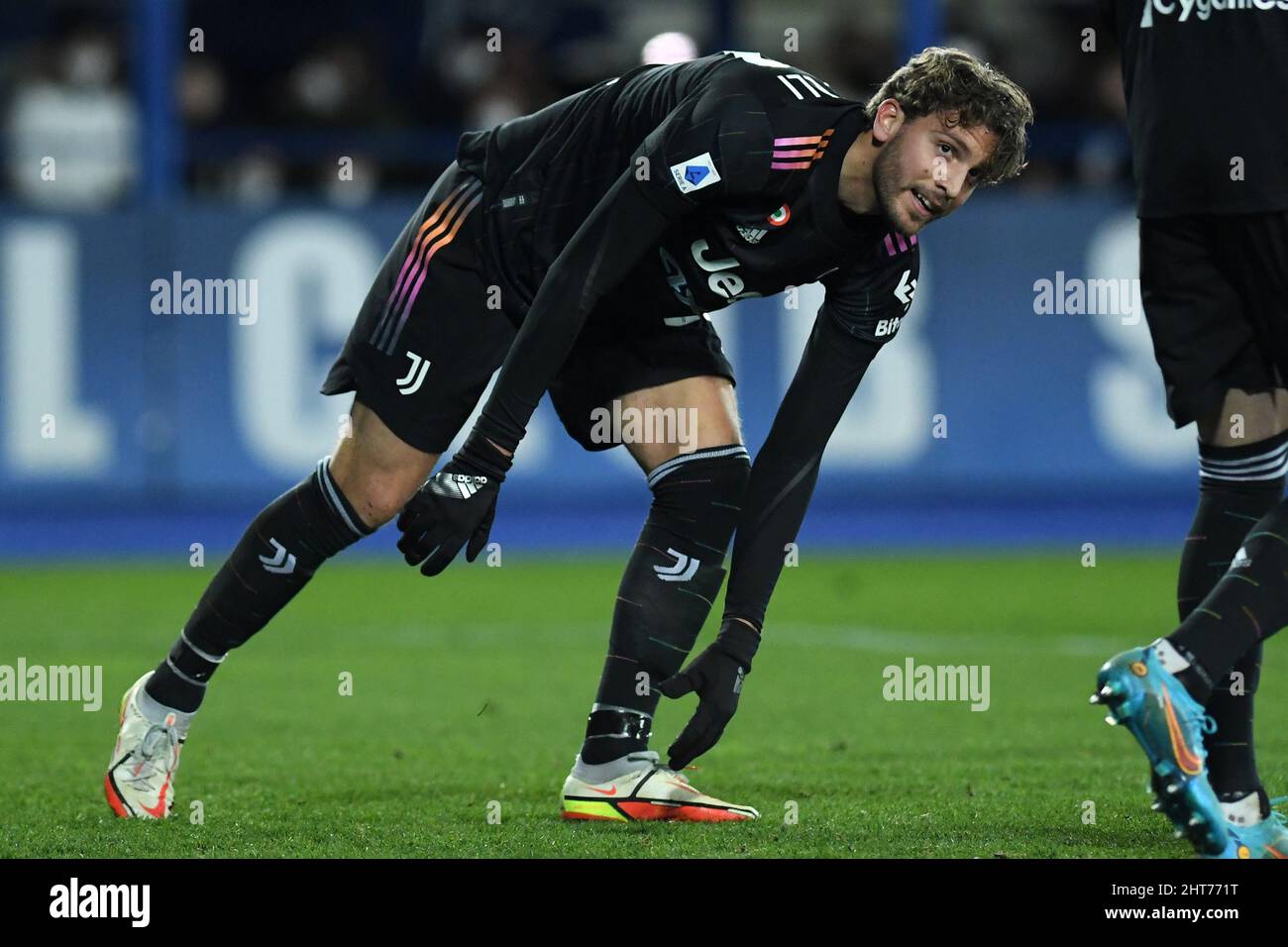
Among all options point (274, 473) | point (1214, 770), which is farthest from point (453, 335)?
point (274, 473)

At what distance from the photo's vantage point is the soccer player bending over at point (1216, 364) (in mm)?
3396

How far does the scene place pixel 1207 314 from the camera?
3850mm

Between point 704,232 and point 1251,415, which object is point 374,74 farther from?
point 1251,415

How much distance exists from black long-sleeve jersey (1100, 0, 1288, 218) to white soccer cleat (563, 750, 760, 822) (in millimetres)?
1653

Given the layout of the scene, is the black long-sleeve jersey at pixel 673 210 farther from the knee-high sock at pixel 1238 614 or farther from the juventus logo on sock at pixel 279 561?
the knee-high sock at pixel 1238 614

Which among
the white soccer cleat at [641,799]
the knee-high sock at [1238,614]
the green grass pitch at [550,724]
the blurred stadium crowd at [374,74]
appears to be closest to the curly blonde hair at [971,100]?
the knee-high sock at [1238,614]

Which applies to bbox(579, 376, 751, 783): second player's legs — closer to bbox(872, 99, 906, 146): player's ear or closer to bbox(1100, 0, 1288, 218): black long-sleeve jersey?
bbox(872, 99, 906, 146): player's ear

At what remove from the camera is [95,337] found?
1131cm

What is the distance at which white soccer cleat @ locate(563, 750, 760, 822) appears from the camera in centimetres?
439

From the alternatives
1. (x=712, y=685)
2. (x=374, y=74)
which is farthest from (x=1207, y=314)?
(x=374, y=74)

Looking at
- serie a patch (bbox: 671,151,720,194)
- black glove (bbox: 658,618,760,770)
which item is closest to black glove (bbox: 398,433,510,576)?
black glove (bbox: 658,618,760,770)

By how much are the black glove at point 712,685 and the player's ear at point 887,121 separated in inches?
40.7

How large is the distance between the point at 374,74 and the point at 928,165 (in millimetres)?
10351
